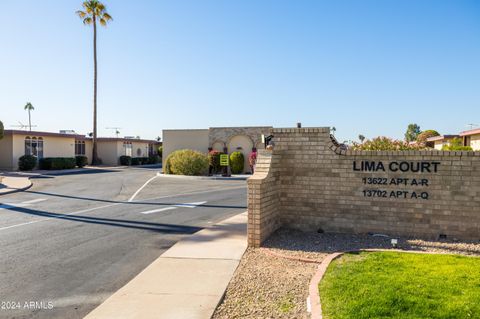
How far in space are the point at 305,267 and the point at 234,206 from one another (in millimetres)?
7797

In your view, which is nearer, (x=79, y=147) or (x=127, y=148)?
(x=79, y=147)

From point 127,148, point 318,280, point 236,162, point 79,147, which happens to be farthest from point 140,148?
point 318,280

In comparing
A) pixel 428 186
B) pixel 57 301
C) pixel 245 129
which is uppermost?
pixel 245 129

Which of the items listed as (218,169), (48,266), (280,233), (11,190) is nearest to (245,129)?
(218,169)

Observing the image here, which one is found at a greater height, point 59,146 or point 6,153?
point 59,146

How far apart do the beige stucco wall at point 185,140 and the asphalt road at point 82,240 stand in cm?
1670

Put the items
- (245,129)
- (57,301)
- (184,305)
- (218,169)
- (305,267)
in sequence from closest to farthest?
(184,305)
(57,301)
(305,267)
(218,169)
(245,129)

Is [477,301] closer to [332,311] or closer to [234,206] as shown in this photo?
[332,311]

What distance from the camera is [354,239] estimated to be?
8.34 metres

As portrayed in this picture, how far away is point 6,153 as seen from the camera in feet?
109

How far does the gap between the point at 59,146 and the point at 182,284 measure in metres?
36.8

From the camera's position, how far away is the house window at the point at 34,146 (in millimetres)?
34825

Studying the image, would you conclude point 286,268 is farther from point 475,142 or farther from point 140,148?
point 140,148

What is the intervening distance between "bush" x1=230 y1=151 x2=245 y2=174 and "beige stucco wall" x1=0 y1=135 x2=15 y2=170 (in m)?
17.6
